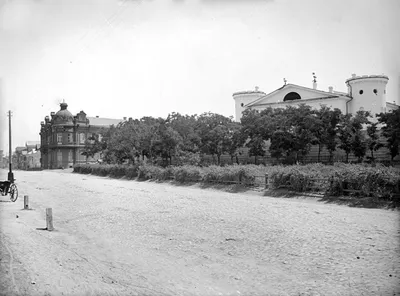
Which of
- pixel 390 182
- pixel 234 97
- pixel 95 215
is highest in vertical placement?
pixel 234 97

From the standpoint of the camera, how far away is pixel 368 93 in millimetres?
52531

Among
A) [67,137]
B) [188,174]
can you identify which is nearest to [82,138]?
[67,137]

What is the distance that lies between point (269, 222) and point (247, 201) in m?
6.00

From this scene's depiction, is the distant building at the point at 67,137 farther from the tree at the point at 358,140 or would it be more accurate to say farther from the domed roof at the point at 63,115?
the tree at the point at 358,140

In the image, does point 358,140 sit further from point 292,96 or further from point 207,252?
point 207,252

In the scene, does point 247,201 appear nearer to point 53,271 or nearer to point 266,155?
point 53,271

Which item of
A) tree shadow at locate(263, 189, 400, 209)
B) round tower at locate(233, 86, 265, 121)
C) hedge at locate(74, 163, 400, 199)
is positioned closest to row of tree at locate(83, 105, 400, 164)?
hedge at locate(74, 163, 400, 199)

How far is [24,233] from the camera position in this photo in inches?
486

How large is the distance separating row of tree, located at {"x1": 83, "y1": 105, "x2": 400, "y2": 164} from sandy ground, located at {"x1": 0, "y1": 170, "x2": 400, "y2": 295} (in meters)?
18.2

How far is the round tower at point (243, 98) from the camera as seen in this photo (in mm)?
A: 64188

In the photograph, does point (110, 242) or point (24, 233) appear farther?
point (24, 233)

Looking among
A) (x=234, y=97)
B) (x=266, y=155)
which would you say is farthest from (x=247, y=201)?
(x=234, y=97)

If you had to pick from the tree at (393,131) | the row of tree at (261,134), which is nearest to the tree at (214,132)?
the row of tree at (261,134)

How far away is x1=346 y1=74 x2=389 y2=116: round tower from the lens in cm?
5241
